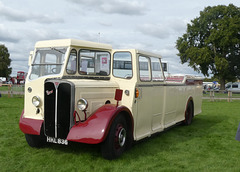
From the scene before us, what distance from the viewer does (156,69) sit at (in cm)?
723

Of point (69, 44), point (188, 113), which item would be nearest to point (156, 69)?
point (69, 44)

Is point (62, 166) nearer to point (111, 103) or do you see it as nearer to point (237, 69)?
point (111, 103)

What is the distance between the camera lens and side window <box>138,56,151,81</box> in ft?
20.8

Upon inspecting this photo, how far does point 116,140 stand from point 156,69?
8.51 ft

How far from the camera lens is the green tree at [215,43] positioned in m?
36.7

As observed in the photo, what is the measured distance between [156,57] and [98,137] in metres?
3.27

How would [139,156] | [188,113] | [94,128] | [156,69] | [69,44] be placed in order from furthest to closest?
[188,113]
[156,69]
[69,44]
[139,156]
[94,128]

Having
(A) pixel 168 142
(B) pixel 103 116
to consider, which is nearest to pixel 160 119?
(A) pixel 168 142

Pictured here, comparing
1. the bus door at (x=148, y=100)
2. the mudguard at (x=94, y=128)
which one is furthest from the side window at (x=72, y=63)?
the bus door at (x=148, y=100)

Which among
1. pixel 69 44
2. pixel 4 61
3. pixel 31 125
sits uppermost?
pixel 4 61

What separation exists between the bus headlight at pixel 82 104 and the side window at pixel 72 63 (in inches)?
39.0

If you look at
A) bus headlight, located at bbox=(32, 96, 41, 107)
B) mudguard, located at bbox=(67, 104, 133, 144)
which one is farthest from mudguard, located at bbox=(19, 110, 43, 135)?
mudguard, located at bbox=(67, 104, 133, 144)

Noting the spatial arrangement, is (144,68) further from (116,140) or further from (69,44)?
(116,140)

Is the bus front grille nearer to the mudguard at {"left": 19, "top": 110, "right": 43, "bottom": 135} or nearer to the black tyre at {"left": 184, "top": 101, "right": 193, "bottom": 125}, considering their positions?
the mudguard at {"left": 19, "top": 110, "right": 43, "bottom": 135}
